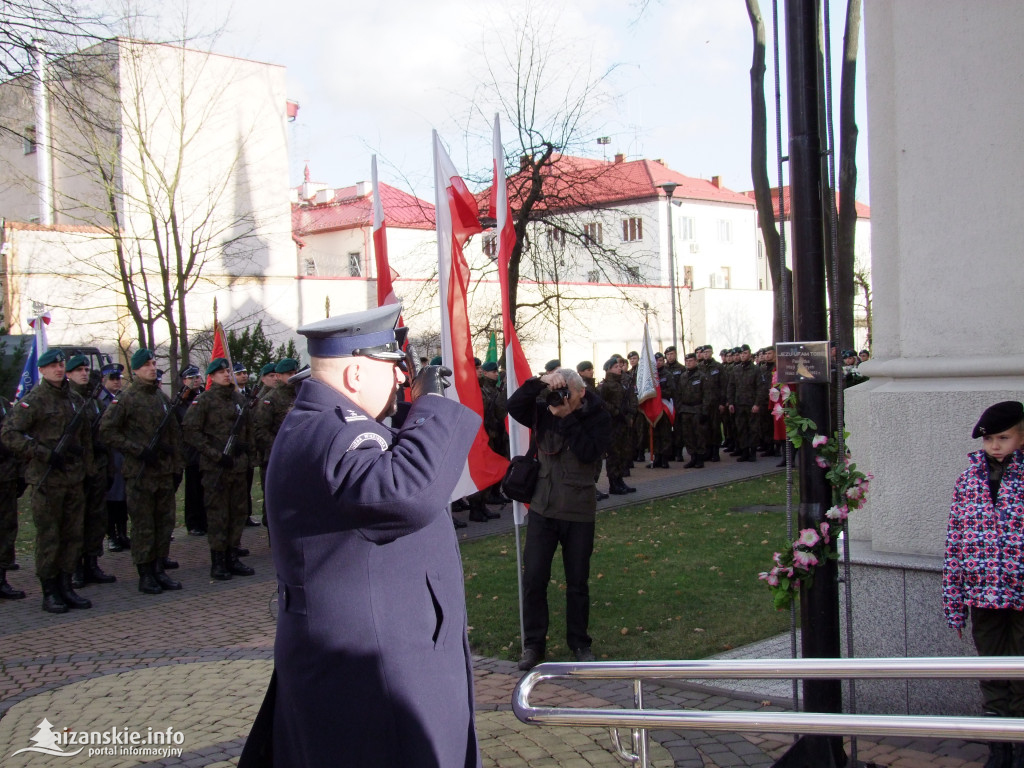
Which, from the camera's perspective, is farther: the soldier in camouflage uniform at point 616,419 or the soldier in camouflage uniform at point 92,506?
the soldier in camouflage uniform at point 616,419

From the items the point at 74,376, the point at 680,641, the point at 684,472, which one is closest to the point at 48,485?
the point at 74,376

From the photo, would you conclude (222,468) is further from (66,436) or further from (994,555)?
(994,555)

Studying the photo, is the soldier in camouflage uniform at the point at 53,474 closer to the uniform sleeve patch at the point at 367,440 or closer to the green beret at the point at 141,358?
the green beret at the point at 141,358

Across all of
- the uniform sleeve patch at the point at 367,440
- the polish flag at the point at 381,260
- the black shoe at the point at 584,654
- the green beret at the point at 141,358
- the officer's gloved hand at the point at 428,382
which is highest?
the polish flag at the point at 381,260

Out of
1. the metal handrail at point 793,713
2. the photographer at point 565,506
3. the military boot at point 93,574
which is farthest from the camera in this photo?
the military boot at point 93,574

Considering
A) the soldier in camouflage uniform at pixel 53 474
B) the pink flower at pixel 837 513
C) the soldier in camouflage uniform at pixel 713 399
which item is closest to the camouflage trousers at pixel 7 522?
the soldier in camouflage uniform at pixel 53 474

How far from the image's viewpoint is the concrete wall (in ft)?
17.6

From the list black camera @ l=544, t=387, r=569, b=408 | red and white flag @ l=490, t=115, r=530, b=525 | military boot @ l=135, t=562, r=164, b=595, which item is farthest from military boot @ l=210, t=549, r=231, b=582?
black camera @ l=544, t=387, r=569, b=408

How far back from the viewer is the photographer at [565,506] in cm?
676

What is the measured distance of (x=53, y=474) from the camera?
936cm

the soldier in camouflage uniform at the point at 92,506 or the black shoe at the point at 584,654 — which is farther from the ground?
the soldier in camouflage uniform at the point at 92,506

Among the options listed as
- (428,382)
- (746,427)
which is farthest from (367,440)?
(746,427)

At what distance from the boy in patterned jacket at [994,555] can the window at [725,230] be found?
6725 centimetres

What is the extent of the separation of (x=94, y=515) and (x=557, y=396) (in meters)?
5.83
